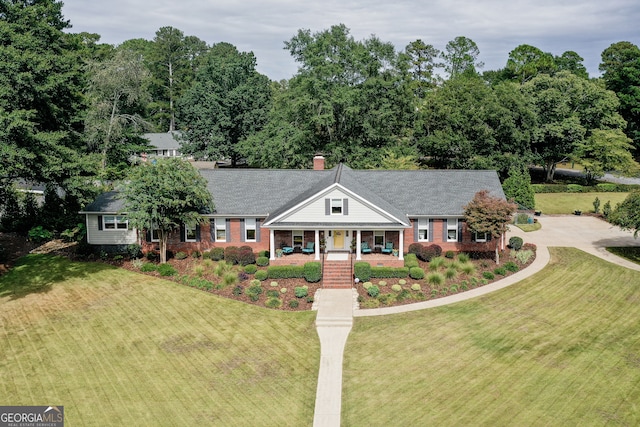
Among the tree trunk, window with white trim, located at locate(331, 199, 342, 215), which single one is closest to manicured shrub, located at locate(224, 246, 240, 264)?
the tree trunk

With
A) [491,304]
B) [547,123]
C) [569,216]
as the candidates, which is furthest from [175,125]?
[491,304]

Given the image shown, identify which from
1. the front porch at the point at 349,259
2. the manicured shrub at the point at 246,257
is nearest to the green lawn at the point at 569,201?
the front porch at the point at 349,259

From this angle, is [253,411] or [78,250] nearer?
[253,411]

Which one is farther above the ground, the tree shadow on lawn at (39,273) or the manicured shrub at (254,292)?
the tree shadow on lawn at (39,273)

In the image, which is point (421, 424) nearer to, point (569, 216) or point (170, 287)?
point (170, 287)

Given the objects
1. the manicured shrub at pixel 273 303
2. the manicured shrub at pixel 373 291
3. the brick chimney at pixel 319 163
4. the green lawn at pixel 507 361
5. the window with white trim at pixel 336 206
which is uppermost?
the brick chimney at pixel 319 163

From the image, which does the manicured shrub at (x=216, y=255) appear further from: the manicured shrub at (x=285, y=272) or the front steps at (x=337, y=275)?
the front steps at (x=337, y=275)
